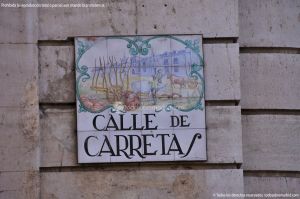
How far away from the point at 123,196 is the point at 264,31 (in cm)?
221

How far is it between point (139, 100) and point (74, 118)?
24.2 inches

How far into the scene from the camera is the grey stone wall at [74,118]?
Answer: 8297mm

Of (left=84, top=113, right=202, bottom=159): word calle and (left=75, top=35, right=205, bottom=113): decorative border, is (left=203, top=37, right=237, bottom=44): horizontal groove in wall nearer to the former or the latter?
(left=75, top=35, right=205, bottom=113): decorative border

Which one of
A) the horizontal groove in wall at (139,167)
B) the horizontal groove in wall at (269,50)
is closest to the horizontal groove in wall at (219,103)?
the horizontal groove in wall at (139,167)

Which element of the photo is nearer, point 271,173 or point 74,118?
point 74,118

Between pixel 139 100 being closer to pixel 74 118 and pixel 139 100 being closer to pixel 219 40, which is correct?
pixel 74 118

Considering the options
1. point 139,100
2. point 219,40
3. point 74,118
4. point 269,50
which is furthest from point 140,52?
point 269,50

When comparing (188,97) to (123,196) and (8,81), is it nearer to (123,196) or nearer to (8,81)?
(123,196)

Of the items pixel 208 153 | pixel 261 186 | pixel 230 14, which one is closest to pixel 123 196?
pixel 208 153

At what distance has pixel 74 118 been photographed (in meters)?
8.38

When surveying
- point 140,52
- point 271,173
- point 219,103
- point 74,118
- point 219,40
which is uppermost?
point 219,40

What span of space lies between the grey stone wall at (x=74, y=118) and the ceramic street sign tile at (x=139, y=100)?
0.29ft

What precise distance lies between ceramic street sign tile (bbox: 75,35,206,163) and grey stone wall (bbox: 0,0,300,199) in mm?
88

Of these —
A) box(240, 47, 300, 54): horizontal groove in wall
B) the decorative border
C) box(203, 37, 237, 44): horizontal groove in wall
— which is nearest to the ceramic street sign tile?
the decorative border
